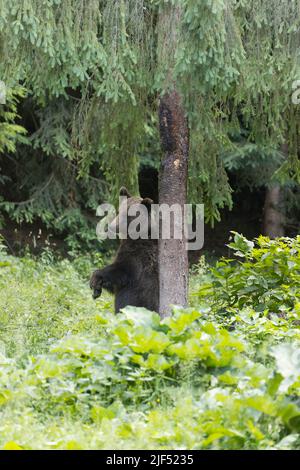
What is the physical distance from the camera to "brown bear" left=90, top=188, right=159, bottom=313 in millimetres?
9148

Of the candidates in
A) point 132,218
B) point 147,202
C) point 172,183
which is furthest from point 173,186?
point 132,218

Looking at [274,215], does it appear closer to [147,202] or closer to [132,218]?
[132,218]

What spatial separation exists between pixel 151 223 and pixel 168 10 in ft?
7.97

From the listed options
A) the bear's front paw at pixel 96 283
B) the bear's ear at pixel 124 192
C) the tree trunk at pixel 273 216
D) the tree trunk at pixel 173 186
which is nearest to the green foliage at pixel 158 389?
the tree trunk at pixel 173 186

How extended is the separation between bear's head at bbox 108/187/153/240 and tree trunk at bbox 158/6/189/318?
24.0 inches

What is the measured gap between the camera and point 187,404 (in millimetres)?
A: 4812

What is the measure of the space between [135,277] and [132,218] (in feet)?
2.26

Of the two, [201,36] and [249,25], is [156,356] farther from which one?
[249,25]

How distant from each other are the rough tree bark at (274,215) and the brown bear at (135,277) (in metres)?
10.8

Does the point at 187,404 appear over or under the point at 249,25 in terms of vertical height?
under

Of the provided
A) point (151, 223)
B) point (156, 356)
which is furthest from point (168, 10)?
point (156, 356)

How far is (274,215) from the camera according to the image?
1970 cm

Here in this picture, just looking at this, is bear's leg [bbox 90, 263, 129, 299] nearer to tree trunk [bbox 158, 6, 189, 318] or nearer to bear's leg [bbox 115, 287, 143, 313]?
bear's leg [bbox 115, 287, 143, 313]

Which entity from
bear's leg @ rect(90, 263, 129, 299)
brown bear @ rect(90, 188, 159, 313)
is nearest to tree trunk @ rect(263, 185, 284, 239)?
brown bear @ rect(90, 188, 159, 313)
